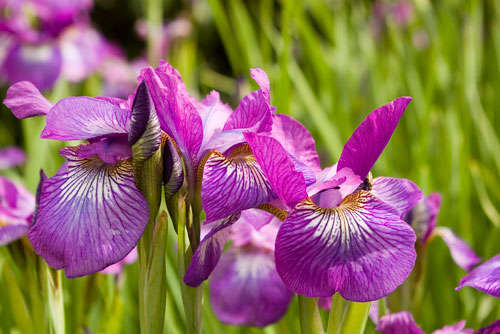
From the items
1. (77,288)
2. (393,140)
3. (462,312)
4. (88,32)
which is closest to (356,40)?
(393,140)

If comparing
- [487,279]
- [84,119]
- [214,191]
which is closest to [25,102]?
[84,119]

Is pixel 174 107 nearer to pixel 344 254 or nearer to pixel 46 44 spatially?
pixel 344 254

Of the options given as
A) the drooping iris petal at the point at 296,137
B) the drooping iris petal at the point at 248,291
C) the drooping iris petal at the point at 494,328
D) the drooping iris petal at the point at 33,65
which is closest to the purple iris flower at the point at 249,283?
the drooping iris petal at the point at 248,291

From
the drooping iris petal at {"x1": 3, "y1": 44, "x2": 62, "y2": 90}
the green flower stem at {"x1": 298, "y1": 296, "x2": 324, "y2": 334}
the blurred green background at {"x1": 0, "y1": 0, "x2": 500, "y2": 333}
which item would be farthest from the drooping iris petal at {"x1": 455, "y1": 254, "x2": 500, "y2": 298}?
the drooping iris petal at {"x1": 3, "y1": 44, "x2": 62, "y2": 90}

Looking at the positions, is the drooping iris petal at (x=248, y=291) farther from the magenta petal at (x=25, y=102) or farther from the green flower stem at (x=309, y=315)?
the magenta petal at (x=25, y=102)

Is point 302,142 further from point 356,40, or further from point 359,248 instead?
point 356,40

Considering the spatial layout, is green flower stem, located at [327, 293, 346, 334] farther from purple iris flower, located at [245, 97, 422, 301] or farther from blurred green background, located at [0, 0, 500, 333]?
blurred green background, located at [0, 0, 500, 333]
